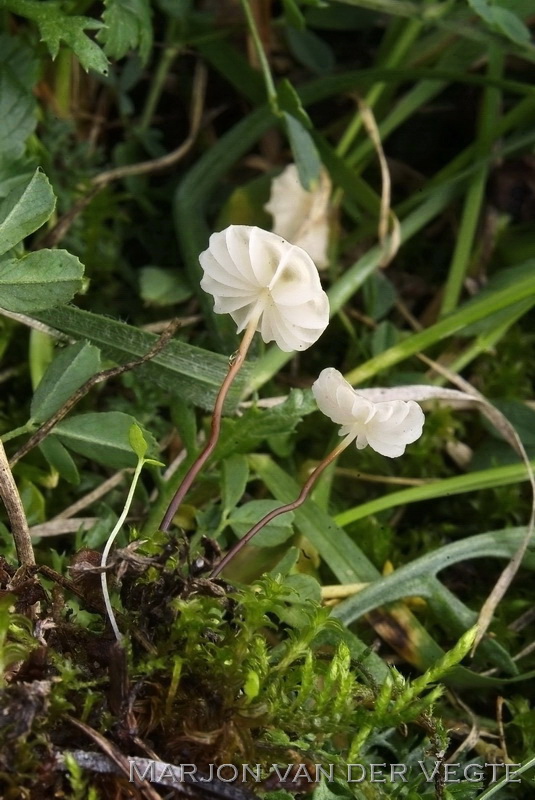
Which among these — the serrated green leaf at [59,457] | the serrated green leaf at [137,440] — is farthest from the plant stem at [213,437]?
the serrated green leaf at [59,457]

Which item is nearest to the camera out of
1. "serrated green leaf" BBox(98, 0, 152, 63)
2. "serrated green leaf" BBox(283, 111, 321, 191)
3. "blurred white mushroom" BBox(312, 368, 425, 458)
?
"blurred white mushroom" BBox(312, 368, 425, 458)

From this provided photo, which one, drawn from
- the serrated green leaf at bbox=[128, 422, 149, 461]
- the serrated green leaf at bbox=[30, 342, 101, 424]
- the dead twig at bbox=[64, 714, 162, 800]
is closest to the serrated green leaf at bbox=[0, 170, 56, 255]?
the serrated green leaf at bbox=[30, 342, 101, 424]

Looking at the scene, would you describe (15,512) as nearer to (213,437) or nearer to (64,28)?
(213,437)

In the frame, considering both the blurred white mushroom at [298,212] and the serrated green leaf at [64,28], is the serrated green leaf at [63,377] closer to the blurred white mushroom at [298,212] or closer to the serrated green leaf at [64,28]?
the serrated green leaf at [64,28]

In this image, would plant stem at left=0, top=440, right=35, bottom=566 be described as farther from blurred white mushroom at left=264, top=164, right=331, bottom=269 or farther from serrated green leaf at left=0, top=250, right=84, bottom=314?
blurred white mushroom at left=264, top=164, right=331, bottom=269

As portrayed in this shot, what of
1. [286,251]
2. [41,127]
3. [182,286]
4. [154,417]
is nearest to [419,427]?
[286,251]
